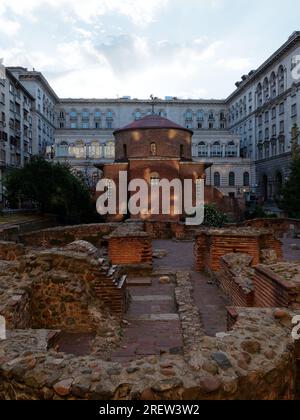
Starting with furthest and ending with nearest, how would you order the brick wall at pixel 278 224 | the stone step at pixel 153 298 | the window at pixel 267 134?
the window at pixel 267 134
the brick wall at pixel 278 224
the stone step at pixel 153 298

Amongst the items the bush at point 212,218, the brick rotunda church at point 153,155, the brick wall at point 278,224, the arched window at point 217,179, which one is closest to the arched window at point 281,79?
the arched window at point 217,179

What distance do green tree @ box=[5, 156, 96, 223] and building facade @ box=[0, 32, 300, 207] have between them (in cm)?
1182

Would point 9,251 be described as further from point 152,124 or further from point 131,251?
point 152,124

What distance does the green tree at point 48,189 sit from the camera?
2938 cm

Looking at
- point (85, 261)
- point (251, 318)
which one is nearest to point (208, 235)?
point (85, 261)

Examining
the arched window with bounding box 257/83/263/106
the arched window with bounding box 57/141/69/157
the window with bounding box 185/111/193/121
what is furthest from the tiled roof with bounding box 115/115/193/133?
the window with bounding box 185/111/193/121

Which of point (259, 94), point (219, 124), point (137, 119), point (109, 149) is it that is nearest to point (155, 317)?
point (137, 119)

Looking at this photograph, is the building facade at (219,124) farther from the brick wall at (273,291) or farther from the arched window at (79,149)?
the brick wall at (273,291)

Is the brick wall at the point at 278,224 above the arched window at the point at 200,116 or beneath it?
beneath

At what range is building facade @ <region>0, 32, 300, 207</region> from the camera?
48.3 meters

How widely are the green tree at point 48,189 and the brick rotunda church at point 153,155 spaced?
4.08 meters

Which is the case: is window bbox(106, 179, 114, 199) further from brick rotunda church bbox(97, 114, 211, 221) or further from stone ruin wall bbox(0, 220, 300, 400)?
stone ruin wall bbox(0, 220, 300, 400)

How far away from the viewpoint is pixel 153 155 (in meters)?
34.8

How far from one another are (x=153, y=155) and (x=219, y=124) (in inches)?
1847
